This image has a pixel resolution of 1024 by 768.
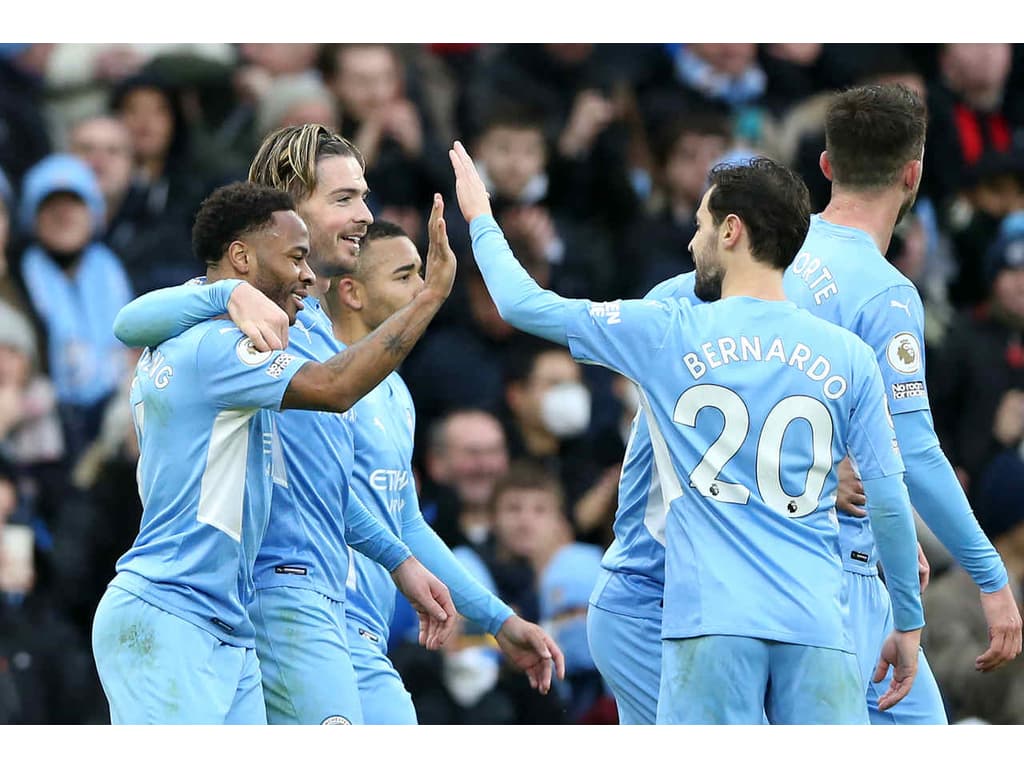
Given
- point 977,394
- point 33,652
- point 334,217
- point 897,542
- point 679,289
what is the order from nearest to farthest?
point 897,542 → point 679,289 → point 334,217 → point 33,652 → point 977,394

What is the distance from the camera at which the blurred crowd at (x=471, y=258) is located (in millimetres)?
8438

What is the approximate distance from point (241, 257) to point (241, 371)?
1.53 feet

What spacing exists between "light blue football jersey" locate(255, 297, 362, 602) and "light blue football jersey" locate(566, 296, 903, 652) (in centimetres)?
109

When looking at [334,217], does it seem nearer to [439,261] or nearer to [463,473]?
[439,261]

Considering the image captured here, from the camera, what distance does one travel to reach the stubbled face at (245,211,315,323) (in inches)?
196

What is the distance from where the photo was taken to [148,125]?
9.48m

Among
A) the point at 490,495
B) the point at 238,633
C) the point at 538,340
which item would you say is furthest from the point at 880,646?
the point at 538,340

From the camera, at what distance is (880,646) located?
5.44 m

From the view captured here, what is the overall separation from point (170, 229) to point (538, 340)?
203cm

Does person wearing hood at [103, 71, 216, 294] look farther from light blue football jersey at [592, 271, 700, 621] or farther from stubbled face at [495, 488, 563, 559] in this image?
light blue football jersey at [592, 271, 700, 621]

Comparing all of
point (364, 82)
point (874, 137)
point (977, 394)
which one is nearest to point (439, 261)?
point (874, 137)

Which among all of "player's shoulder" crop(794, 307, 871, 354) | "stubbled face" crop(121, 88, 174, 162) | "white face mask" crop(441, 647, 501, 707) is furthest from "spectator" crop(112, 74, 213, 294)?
"player's shoulder" crop(794, 307, 871, 354)

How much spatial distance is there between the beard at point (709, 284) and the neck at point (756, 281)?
8 centimetres

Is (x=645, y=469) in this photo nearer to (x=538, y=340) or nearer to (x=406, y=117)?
(x=538, y=340)
